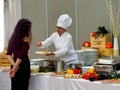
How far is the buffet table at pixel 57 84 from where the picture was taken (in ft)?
7.61

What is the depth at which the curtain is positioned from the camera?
19.1 feet

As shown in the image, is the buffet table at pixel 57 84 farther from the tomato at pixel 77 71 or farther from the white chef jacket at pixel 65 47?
the white chef jacket at pixel 65 47

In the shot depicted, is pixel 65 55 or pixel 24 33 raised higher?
pixel 24 33

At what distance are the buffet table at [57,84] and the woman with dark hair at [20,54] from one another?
138mm

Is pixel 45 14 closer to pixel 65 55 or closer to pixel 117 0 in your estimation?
pixel 117 0

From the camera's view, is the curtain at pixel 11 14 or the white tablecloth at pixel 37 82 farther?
the curtain at pixel 11 14

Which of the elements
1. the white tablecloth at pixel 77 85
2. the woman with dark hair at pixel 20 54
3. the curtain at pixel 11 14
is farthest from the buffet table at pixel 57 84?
the curtain at pixel 11 14

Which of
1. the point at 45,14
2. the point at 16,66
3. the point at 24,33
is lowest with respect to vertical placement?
the point at 16,66

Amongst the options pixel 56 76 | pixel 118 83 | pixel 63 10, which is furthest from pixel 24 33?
pixel 63 10

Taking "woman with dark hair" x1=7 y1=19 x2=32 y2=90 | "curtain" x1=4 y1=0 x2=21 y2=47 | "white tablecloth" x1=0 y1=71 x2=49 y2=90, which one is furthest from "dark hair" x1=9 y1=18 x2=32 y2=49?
"curtain" x1=4 y1=0 x2=21 y2=47

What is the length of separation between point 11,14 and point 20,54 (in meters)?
3.29

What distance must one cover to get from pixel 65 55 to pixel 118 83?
1.19 meters

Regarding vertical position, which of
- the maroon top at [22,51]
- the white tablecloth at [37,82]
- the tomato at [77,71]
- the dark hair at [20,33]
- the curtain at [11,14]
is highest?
the curtain at [11,14]

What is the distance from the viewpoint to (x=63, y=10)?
498 cm
